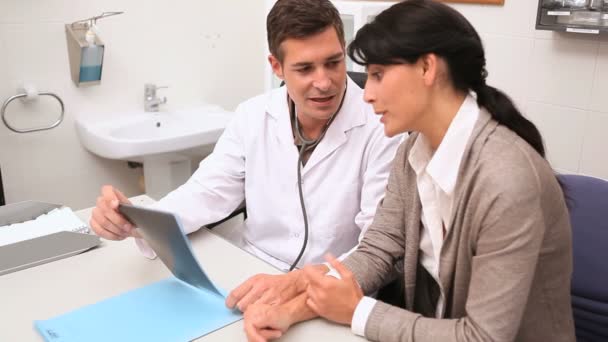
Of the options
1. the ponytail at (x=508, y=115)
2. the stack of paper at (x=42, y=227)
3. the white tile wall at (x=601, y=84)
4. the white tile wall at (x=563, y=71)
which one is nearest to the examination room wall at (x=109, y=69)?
the stack of paper at (x=42, y=227)

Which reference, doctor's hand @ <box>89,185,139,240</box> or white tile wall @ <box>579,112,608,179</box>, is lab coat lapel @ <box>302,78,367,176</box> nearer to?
doctor's hand @ <box>89,185,139,240</box>

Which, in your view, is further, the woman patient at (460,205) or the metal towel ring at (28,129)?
the metal towel ring at (28,129)

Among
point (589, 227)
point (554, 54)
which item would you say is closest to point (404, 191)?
point (589, 227)

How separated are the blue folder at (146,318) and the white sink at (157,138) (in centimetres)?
123

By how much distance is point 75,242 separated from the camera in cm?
125

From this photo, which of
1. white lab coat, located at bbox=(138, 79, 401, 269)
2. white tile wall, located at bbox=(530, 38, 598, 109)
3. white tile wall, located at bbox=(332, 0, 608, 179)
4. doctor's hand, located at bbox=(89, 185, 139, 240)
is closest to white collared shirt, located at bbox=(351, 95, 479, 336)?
white lab coat, located at bbox=(138, 79, 401, 269)

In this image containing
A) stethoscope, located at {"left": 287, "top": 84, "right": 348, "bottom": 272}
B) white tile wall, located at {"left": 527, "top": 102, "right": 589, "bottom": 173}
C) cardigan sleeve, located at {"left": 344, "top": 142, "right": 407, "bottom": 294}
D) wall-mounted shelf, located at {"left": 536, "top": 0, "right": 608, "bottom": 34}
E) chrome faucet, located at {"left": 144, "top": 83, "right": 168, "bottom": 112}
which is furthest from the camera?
chrome faucet, located at {"left": 144, "top": 83, "right": 168, "bottom": 112}

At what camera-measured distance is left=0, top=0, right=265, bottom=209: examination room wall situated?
221cm

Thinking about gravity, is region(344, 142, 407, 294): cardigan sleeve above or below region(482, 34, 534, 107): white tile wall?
below

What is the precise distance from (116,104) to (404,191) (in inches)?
68.2

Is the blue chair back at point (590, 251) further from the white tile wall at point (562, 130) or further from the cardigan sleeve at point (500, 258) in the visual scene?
the white tile wall at point (562, 130)

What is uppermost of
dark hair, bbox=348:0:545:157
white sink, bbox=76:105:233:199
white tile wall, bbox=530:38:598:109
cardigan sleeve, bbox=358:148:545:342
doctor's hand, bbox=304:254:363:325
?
dark hair, bbox=348:0:545:157

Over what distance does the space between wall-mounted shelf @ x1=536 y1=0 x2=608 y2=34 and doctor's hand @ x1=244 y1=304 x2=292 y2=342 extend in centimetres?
141

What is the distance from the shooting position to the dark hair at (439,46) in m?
0.93
